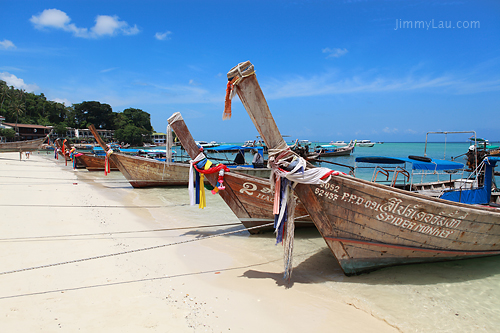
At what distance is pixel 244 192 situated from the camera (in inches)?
263

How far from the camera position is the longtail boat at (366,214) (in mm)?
4059

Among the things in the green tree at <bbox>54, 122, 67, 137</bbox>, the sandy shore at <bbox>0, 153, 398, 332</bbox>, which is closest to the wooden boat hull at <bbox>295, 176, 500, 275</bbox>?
the sandy shore at <bbox>0, 153, 398, 332</bbox>

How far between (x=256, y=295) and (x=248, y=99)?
3.02 metres

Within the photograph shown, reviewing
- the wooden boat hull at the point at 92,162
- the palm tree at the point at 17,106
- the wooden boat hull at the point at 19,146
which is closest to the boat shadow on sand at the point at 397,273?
the wooden boat hull at the point at 92,162

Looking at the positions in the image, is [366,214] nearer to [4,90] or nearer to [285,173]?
[285,173]

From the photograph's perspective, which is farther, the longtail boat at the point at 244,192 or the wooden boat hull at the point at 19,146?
the wooden boat hull at the point at 19,146

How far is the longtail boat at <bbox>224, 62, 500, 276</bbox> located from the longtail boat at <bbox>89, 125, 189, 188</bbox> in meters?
11.0

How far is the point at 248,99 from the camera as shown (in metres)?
3.96

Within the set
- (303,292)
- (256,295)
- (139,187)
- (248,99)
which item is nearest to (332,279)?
(303,292)

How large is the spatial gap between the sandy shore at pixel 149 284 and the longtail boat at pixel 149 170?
21.7ft

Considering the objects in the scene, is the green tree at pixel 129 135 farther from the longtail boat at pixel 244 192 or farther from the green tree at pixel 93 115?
the longtail boat at pixel 244 192

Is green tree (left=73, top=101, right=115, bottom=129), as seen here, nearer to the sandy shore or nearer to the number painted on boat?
the sandy shore

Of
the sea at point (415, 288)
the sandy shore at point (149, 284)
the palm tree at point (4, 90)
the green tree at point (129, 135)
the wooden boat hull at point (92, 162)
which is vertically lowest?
the sea at point (415, 288)

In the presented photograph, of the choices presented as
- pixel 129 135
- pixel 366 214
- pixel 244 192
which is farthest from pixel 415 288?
pixel 129 135
